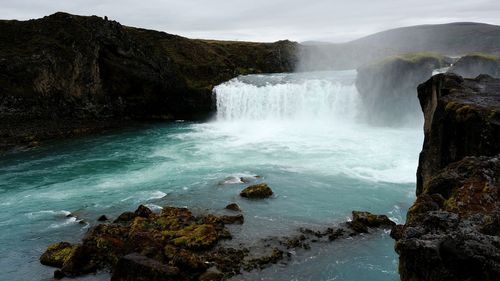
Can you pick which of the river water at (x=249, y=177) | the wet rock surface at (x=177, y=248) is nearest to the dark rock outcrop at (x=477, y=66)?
the river water at (x=249, y=177)

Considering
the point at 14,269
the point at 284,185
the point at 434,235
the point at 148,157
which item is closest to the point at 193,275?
the point at 14,269

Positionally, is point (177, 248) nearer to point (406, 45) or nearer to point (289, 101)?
point (289, 101)

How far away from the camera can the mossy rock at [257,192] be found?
25953mm

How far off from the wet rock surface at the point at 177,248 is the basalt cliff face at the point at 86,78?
3053cm

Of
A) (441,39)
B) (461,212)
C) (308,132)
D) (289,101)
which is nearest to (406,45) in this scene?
(441,39)

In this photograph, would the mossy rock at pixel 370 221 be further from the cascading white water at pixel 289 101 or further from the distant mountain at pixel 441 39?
the distant mountain at pixel 441 39

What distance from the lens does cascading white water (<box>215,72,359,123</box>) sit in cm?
5569

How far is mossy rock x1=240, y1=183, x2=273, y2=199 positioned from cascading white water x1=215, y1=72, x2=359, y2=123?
31028mm

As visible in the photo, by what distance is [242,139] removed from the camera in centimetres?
4625

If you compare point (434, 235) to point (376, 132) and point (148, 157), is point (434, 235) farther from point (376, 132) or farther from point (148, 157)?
point (376, 132)

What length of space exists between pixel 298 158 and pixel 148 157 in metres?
14.1

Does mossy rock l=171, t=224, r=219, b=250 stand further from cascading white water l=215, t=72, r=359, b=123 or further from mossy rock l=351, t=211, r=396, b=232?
cascading white water l=215, t=72, r=359, b=123

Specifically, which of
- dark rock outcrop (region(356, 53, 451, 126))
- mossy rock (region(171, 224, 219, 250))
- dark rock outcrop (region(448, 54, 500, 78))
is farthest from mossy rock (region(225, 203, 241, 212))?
dark rock outcrop (region(356, 53, 451, 126))

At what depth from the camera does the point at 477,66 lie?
148 feet
